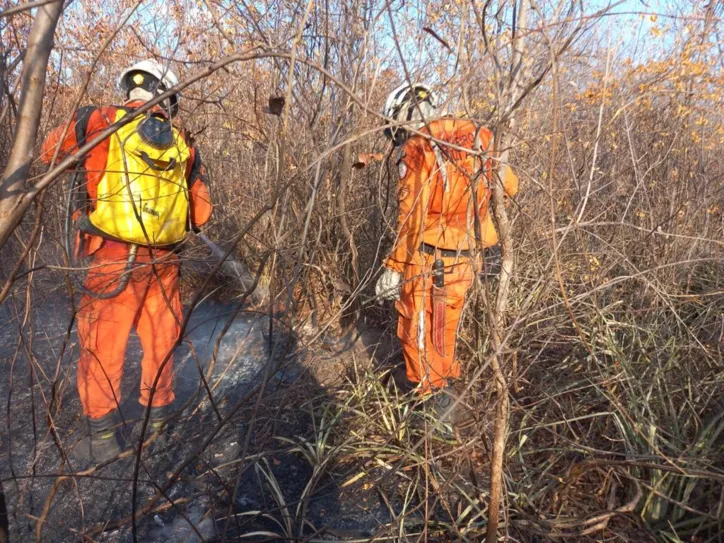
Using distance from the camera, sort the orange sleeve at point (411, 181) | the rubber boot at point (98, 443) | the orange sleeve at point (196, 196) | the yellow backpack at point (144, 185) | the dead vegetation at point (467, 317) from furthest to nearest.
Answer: the orange sleeve at point (196, 196)
the orange sleeve at point (411, 181)
the rubber boot at point (98, 443)
the yellow backpack at point (144, 185)
the dead vegetation at point (467, 317)

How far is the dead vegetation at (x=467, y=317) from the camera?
4.44ft

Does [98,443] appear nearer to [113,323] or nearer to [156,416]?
[156,416]

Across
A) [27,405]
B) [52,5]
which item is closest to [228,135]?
[27,405]

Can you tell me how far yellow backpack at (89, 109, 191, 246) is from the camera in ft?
7.49

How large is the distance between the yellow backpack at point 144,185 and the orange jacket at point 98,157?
46mm

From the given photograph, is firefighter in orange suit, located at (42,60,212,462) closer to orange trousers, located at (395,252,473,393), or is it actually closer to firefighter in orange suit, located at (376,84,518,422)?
firefighter in orange suit, located at (376,84,518,422)

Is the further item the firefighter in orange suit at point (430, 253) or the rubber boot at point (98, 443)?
the firefighter in orange suit at point (430, 253)

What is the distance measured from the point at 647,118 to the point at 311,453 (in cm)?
365

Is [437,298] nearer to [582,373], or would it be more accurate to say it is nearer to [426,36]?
[582,373]

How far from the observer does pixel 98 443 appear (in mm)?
2420

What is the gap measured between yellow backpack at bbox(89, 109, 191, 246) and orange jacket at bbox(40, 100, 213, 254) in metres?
0.05

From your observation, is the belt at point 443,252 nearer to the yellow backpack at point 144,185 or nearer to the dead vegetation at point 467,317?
the dead vegetation at point 467,317

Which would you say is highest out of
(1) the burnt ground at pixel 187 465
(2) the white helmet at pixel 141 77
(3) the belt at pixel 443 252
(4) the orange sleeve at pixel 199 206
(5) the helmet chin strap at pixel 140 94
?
(2) the white helmet at pixel 141 77

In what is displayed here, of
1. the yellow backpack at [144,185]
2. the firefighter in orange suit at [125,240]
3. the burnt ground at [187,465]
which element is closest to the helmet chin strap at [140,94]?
the firefighter in orange suit at [125,240]
